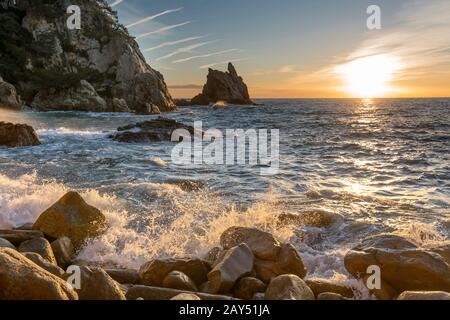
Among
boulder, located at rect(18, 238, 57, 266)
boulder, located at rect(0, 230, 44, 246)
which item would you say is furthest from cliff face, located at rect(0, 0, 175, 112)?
boulder, located at rect(18, 238, 57, 266)

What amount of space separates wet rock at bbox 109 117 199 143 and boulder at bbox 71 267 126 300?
20.4 m

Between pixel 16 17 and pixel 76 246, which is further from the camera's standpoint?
pixel 16 17

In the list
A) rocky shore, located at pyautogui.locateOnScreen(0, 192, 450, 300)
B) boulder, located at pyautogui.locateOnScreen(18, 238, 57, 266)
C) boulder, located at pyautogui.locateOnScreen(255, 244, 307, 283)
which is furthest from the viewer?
boulder, located at pyautogui.locateOnScreen(18, 238, 57, 266)

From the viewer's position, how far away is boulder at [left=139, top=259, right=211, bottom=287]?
18.5ft

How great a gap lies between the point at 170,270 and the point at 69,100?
6255 cm

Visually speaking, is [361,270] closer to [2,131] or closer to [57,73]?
[2,131]

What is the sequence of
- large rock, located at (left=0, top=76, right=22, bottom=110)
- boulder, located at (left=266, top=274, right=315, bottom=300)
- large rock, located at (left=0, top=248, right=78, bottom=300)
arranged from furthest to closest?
large rock, located at (left=0, top=76, right=22, bottom=110), boulder, located at (left=266, top=274, right=315, bottom=300), large rock, located at (left=0, top=248, right=78, bottom=300)

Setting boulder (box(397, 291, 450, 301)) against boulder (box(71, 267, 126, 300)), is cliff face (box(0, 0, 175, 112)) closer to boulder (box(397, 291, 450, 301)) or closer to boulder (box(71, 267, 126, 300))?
boulder (box(71, 267, 126, 300))

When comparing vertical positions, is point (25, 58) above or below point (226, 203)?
above

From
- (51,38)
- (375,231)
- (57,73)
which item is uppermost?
(51,38)

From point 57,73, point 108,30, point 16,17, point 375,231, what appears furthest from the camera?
point 108,30
